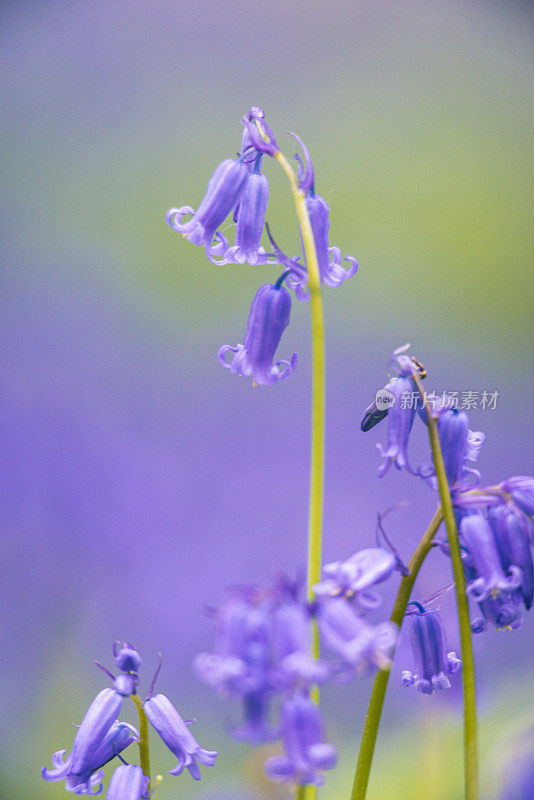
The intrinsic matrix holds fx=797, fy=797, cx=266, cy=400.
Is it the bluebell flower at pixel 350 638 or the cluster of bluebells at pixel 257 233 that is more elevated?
the cluster of bluebells at pixel 257 233

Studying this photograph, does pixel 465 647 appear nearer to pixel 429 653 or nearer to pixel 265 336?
pixel 429 653

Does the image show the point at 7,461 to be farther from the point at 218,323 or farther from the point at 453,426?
the point at 453,426

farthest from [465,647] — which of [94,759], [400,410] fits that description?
[94,759]

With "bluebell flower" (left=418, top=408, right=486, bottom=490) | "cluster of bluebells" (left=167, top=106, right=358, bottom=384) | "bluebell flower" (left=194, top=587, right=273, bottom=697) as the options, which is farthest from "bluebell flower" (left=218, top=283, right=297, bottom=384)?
"bluebell flower" (left=194, top=587, right=273, bottom=697)

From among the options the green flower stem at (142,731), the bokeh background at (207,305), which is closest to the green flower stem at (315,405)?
the green flower stem at (142,731)

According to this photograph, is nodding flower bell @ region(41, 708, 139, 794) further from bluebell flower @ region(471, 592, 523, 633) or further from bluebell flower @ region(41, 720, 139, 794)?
bluebell flower @ region(471, 592, 523, 633)

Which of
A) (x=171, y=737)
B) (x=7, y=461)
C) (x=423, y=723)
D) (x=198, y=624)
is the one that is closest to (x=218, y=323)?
(x=7, y=461)

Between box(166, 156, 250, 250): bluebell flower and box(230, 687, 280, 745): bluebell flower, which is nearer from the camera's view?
box(230, 687, 280, 745): bluebell flower

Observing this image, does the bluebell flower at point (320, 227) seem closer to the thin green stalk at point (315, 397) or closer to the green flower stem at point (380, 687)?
the thin green stalk at point (315, 397)
